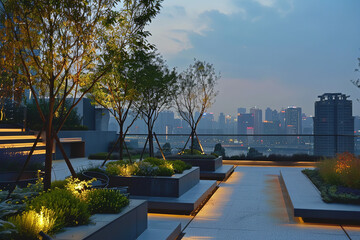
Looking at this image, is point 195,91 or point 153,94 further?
point 195,91

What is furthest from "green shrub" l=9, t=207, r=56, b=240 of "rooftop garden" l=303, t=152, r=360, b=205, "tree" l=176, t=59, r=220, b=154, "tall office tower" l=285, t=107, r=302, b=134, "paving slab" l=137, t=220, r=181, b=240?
"tall office tower" l=285, t=107, r=302, b=134

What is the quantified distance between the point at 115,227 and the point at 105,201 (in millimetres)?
466

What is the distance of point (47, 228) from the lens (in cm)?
262

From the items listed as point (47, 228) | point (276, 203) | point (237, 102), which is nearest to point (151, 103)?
point (276, 203)

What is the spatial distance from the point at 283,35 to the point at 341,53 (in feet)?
19.2

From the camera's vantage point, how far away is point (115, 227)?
312 centimetres

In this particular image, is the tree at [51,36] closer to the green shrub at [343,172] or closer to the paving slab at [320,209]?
the paving slab at [320,209]

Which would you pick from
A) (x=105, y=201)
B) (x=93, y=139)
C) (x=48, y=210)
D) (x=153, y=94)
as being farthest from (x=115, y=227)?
(x=93, y=139)

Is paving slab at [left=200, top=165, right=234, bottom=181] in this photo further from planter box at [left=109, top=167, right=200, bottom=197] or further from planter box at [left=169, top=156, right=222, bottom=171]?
planter box at [left=109, top=167, right=200, bottom=197]

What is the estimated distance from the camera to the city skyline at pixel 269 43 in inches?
837

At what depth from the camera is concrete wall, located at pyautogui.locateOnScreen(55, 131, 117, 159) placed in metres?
14.2

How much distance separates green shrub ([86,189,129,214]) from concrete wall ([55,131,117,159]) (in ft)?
35.5

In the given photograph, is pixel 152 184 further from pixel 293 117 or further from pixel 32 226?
pixel 293 117

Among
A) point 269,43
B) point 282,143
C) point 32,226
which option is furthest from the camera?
point 269,43
